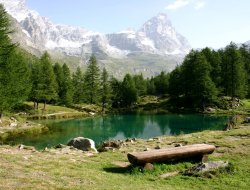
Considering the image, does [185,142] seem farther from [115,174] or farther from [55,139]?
[55,139]

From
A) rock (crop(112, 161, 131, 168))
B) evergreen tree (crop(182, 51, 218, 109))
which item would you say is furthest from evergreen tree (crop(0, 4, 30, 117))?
evergreen tree (crop(182, 51, 218, 109))

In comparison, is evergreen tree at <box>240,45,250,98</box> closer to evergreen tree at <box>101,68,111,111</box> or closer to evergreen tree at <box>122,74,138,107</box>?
evergreen tree at <box>122,74,138,107</box>

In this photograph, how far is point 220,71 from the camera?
109m

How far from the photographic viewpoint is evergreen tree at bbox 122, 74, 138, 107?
13250cm

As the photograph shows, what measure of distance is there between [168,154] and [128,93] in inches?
4405

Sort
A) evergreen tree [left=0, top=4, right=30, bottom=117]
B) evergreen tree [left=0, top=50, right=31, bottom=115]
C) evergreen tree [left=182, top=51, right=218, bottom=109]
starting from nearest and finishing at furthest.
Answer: evergreen tree [left=0, top=4, right=30, bottom=117]
evergreen tree [left=0, top=50, right=31, bottom=115]
evergreen tree [left=182, top=51, right=218, bottom=109]

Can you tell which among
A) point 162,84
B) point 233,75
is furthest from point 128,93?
point 233,75

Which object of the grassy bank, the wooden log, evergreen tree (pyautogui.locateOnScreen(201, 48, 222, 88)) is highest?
evergreen tree (pyautogui.locateOnScreen(201, 48, 222, 88))

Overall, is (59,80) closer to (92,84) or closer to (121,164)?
(92,84)

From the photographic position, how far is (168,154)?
21078 millimetres

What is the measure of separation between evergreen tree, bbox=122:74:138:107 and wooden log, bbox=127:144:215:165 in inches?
4318

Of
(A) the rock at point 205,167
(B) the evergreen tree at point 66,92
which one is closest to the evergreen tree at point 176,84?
(B) the evergreen tree at point 66,92

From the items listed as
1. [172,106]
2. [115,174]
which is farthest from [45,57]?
[115,174]

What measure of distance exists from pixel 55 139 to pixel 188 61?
73.5 meters
